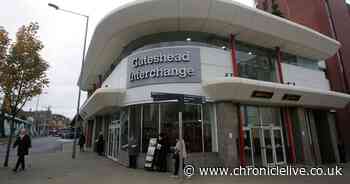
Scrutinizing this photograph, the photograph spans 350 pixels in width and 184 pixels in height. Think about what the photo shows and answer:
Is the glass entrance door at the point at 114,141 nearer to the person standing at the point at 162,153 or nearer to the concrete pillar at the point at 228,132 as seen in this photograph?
the person standing at the point at 162,153

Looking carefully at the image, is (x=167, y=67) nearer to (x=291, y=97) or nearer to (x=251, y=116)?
(x=251, y=116)

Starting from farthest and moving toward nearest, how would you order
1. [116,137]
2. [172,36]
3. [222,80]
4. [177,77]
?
1. [116,137]
2. [172,36]
3. [177,77]
4. [222,80]

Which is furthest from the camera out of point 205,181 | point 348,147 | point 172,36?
point 348,147

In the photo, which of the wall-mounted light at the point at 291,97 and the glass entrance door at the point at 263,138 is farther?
the wall-mounted light at the point at 291,97

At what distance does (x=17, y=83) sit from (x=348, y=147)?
76.2 feet

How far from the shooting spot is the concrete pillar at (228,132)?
10.0 meters

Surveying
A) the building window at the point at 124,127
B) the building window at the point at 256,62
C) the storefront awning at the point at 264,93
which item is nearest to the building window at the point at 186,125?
the storefront awning at the point at 264,93

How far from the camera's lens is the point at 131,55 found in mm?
11922

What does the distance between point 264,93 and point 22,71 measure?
13.0m

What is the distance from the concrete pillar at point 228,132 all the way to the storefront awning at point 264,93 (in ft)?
1.83

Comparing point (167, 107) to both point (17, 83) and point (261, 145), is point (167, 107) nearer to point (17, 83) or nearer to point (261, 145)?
point (261, 145)

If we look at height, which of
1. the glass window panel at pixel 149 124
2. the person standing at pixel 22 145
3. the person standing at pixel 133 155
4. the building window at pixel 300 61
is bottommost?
the person standing at pixel 133 155

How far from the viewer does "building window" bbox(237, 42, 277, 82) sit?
1219 centimetres

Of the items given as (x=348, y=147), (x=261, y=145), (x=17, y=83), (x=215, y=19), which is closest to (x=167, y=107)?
(x=215, y=19)
